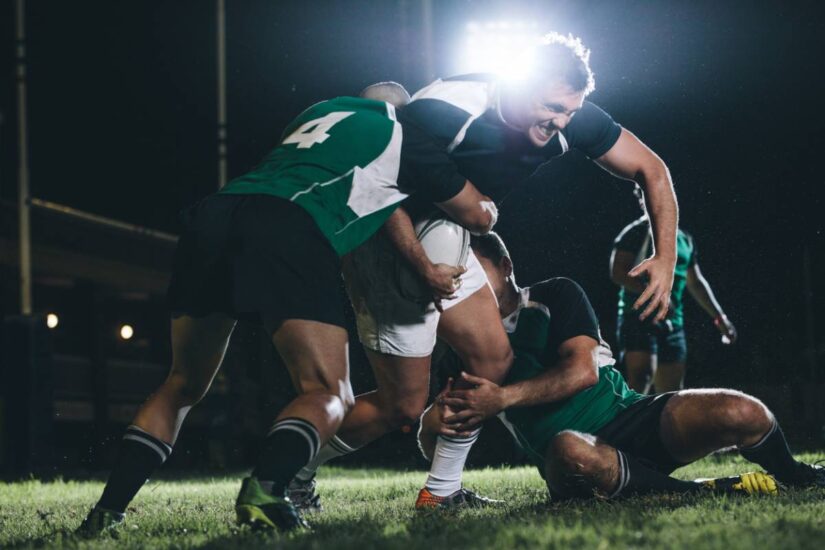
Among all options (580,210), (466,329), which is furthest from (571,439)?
(580,210)

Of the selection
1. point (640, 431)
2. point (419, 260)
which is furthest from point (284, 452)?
point (640, 431)

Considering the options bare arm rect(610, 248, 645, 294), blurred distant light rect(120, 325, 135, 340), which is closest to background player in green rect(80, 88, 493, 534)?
bare arm rect(610, 248, 645, 294)

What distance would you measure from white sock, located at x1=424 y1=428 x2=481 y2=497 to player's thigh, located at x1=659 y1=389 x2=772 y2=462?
2.78 ft

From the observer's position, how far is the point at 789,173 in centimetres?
1440

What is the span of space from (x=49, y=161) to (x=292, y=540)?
16991mm

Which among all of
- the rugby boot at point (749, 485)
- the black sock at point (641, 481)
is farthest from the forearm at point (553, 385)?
the rugby boot at point (749, 485)

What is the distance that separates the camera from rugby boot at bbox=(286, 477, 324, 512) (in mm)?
Answer: 4527

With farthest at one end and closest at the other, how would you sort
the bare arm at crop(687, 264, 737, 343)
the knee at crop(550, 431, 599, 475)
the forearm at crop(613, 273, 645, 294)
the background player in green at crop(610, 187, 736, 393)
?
the bare arm at crop(687, 264, 737, 343), the background player in green at crop(610, 187, 736, 393), the forearm at crop(613, 273, 645, 294), the knee at crop(550, 431, 599, 475)

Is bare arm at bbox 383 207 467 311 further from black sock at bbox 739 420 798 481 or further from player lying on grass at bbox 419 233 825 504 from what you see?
black sock at bbox 739 420 798 481

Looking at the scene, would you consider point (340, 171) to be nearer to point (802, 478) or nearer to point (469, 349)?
point (469, 349)

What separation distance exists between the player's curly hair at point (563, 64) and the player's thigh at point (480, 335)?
91cm

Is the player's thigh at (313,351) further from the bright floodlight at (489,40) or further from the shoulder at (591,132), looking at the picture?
the bright floodlight at (489,40)

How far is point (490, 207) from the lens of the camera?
4.09 metres

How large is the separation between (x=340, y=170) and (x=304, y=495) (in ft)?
5.23
